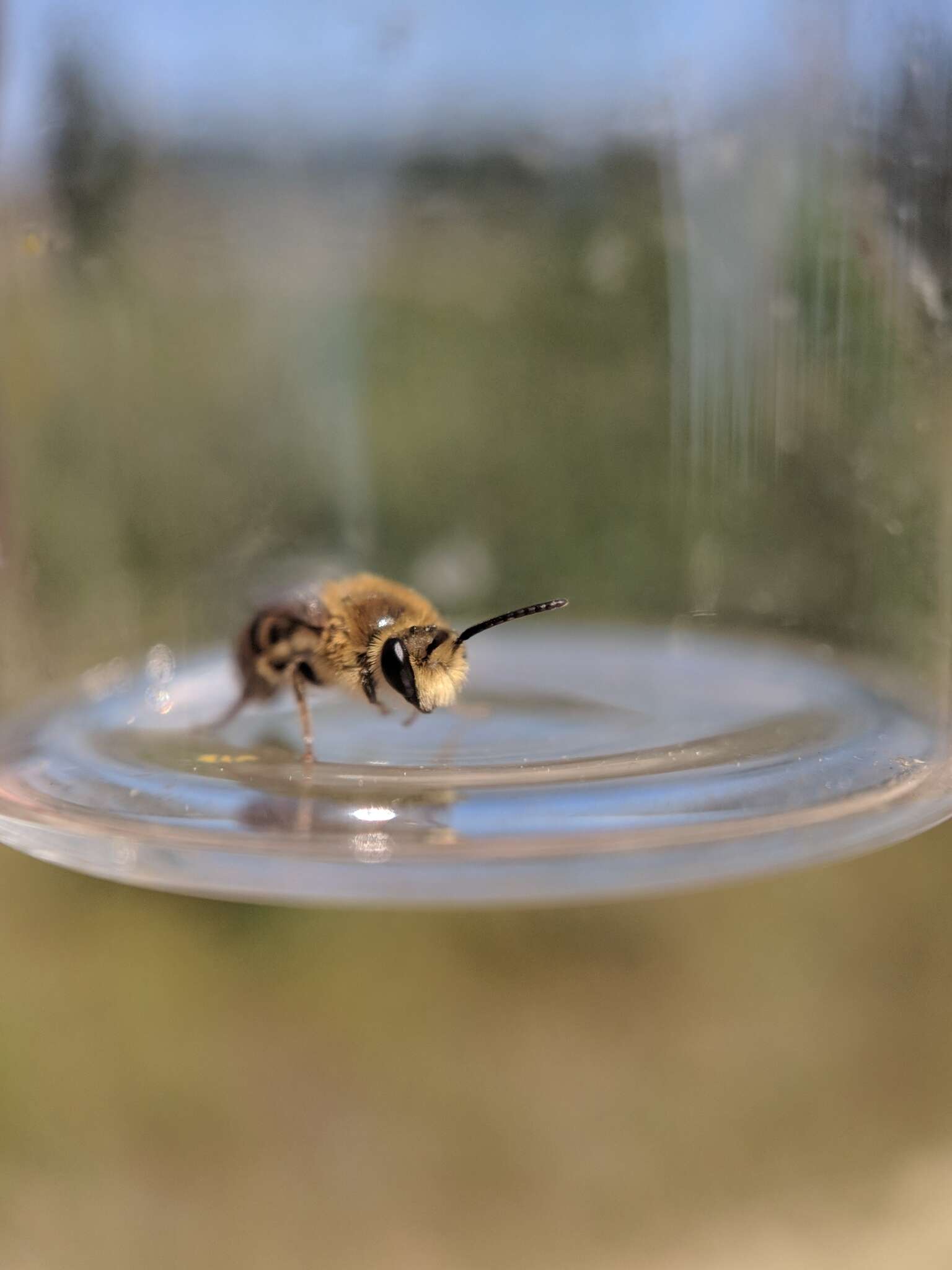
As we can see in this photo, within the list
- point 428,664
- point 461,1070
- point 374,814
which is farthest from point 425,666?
point 461,1070

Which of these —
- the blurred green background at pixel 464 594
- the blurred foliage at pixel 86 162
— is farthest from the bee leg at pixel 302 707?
the blurred foliage at pixel 86 162

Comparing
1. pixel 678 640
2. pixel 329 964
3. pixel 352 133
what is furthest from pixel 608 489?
pixel 329 964

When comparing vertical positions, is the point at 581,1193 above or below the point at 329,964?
below

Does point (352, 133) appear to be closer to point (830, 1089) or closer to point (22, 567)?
point (22, 567)

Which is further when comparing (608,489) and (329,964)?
(329,964)

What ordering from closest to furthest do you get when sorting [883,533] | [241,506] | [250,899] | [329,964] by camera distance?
[250,899]
[883,533]
[241,506]
[329,964]

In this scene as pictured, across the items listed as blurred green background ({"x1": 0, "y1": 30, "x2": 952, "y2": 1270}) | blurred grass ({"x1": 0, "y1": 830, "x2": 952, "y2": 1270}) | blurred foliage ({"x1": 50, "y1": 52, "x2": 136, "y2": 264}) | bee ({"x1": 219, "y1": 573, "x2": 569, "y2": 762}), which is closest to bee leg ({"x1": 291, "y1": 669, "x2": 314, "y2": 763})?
bee ({"x1": 219, "y1": 573, "x2": 569, "y2": 762})

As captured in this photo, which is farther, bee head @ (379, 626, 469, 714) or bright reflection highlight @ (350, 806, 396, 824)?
bee head @ (379, 626, 469, 714)

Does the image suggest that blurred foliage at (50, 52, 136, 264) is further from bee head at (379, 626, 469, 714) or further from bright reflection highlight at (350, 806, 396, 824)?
bright reflection highlight at (350, 806, 396, 824)
